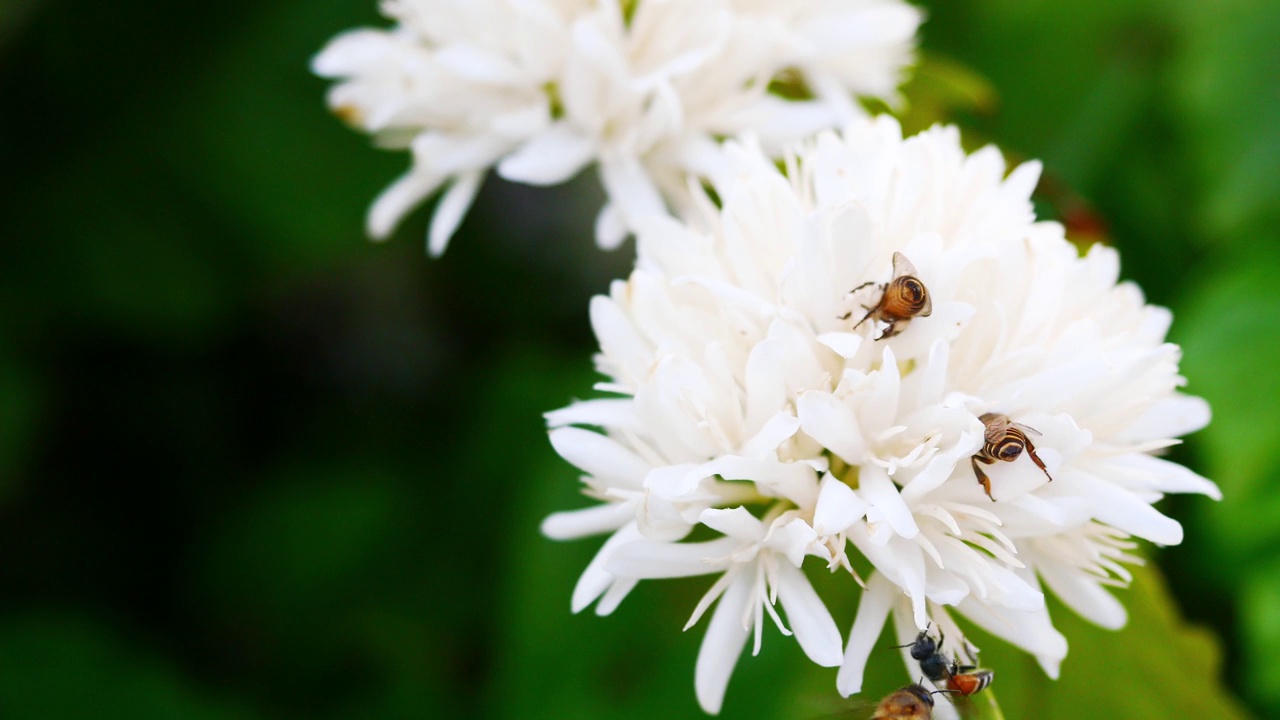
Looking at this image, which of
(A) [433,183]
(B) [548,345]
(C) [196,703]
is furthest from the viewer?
(B) [548,345]

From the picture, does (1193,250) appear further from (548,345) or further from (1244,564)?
(548,345)

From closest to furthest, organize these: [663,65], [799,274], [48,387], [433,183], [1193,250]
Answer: [799,274], [663,65], [433,183], [1193,250], [48,387]

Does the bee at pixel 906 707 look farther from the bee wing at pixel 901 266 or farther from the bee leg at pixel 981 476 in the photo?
the bee wing at pixel 901 266

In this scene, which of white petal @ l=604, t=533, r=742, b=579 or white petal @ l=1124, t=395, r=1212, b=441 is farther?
white petal @ l=1124, t=395, r=1212, b=441

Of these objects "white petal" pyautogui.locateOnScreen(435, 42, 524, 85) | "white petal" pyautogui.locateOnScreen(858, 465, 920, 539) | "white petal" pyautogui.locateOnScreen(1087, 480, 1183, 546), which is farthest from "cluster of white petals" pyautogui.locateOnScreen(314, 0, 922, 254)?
"white petal" pyautogui.locateOnScreen(1087, 480, 1183, 546)

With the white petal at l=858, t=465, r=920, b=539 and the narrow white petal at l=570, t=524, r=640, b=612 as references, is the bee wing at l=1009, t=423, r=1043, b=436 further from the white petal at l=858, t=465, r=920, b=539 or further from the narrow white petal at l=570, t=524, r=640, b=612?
the narrow white petal at l=570, t=524, r=640, b=612

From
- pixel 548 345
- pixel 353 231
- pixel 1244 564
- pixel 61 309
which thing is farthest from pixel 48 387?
pixel 1244 564
